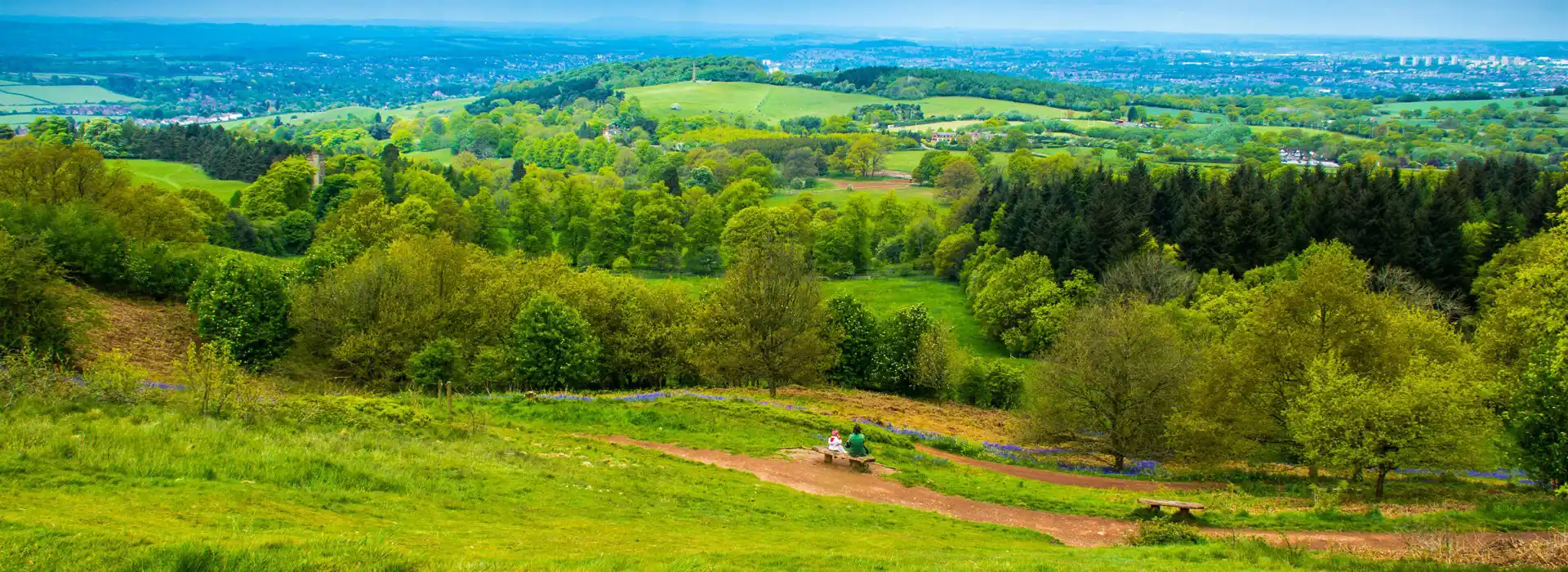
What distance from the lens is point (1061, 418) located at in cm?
3469

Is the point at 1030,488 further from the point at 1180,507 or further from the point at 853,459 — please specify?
the point at 1180,507

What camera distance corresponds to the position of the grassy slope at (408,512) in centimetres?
1326

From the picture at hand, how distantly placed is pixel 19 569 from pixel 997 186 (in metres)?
89.6

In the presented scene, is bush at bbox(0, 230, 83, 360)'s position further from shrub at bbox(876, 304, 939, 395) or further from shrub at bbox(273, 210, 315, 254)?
shrub at bbox(273, 210, 315, 254)

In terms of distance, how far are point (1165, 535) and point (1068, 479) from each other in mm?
9771

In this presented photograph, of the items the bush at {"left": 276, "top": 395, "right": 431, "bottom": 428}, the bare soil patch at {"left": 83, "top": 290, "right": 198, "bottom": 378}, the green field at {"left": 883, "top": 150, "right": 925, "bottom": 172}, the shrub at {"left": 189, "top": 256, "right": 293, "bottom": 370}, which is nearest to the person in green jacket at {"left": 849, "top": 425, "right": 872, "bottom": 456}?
the bush at {"left": 276, "top": 395, "right": 431, "bottom": 428}

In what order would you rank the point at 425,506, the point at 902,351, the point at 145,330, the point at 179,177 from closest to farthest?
the point at 425,506 < the point at 145,330 < the point at 902,351 < the point at 179,177

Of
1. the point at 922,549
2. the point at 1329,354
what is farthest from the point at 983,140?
the point at 922,549

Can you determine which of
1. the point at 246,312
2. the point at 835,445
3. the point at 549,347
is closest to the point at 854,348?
the point at 549,347

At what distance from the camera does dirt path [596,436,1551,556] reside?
64.5 feet

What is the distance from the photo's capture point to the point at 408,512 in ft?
57.1

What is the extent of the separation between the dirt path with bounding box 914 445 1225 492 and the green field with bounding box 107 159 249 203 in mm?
96757

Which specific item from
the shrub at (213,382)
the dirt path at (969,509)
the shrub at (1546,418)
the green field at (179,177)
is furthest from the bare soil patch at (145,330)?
the green field at (179,177)

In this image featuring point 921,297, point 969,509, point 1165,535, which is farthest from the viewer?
point 921,297
